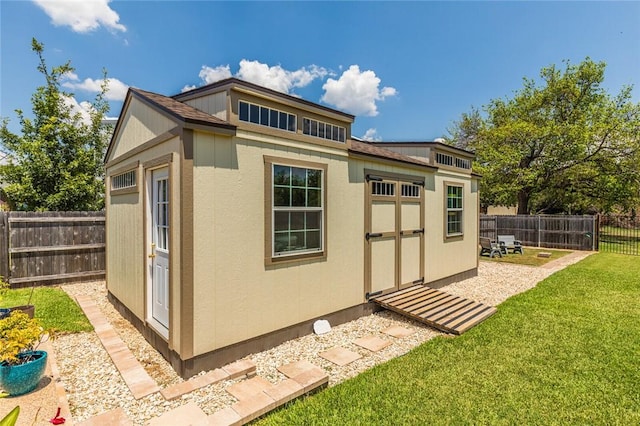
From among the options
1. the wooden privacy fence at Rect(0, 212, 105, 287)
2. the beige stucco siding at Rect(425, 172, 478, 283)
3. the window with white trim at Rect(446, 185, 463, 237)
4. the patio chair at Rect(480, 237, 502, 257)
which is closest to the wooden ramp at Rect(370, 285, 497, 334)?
the beige stucco siding at Rect(425, 172, 478, 283)

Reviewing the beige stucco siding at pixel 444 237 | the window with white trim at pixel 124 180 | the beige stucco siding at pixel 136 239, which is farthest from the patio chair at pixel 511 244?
the window with white trim at pixel 124 180

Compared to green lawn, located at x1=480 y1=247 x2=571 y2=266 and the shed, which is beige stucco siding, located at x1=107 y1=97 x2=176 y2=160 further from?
green lawn, located at x1=480 y1=247 x2=571 y2=266

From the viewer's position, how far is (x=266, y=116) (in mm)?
4316

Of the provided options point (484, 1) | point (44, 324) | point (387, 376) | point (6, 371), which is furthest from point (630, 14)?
point (44, 324)

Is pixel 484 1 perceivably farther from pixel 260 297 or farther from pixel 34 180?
pixel 34 180

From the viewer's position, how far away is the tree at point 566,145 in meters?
17.1

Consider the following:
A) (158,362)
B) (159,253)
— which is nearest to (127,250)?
(159,253)

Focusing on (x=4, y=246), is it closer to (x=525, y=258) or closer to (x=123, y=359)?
(x=123, y=359)

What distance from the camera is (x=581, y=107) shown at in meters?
19.5

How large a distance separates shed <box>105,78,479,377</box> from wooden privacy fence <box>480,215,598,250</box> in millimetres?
13156

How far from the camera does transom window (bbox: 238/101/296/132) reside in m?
4.08

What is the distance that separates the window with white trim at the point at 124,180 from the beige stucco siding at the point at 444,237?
593 centimetres

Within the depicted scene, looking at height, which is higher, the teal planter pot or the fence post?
the fence post

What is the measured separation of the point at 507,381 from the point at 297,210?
3.26m
